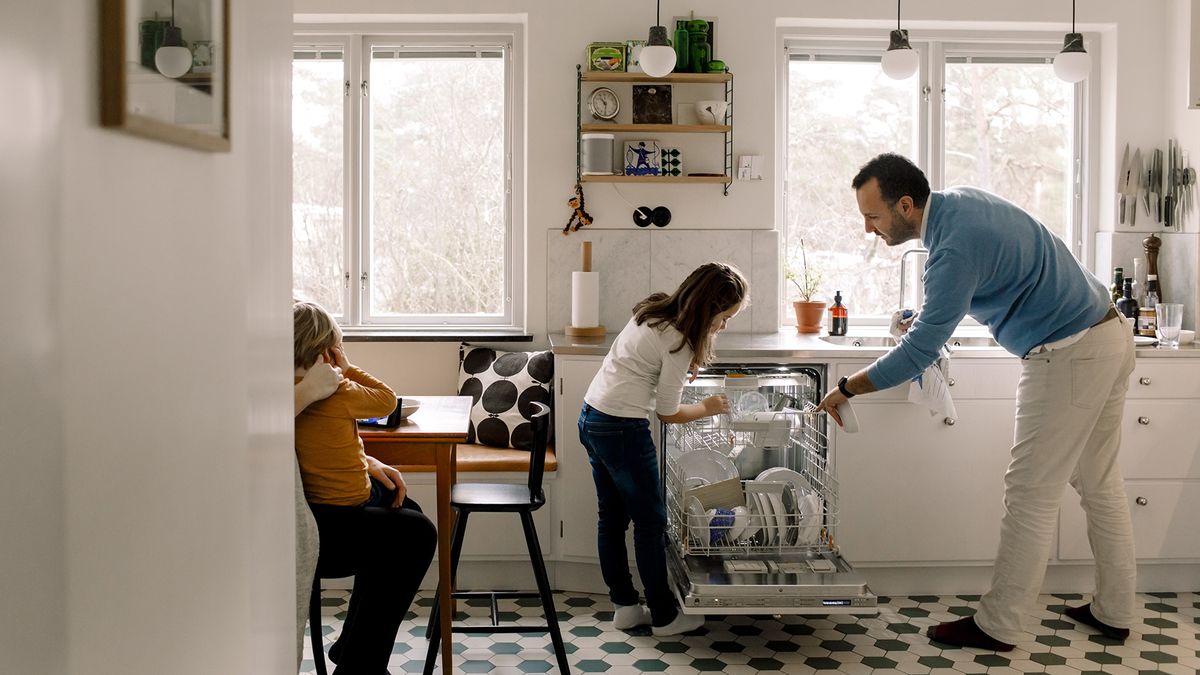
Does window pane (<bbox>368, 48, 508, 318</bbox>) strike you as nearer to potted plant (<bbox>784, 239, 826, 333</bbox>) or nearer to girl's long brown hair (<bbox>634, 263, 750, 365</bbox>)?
potted plant (<bbox>784, 239, 826, 333</bbox>)

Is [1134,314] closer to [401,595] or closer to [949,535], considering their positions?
[949,535]

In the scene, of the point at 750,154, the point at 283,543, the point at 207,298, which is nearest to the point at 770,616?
the point at 750,154

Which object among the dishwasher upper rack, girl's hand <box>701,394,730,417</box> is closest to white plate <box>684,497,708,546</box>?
the dishwasher upper rack

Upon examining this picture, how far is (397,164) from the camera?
457 cm

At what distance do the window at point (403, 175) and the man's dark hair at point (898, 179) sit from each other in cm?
172

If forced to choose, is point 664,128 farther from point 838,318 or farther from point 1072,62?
point 1072,62

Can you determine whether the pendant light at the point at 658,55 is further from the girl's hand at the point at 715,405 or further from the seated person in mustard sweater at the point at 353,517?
A: the seated person in mustard sweater at the point at 353,517

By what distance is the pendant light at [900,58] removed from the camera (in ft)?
13.1

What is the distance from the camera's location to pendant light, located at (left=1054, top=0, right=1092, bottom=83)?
3.99 meters

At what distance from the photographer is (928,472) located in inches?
152

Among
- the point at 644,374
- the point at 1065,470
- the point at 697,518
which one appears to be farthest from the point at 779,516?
the point at 1065,470

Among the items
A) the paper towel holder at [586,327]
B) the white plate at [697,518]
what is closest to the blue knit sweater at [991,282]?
the white plate at [697,518]

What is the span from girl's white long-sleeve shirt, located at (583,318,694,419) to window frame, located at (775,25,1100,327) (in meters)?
1.44

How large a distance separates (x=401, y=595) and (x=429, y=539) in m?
0.15
